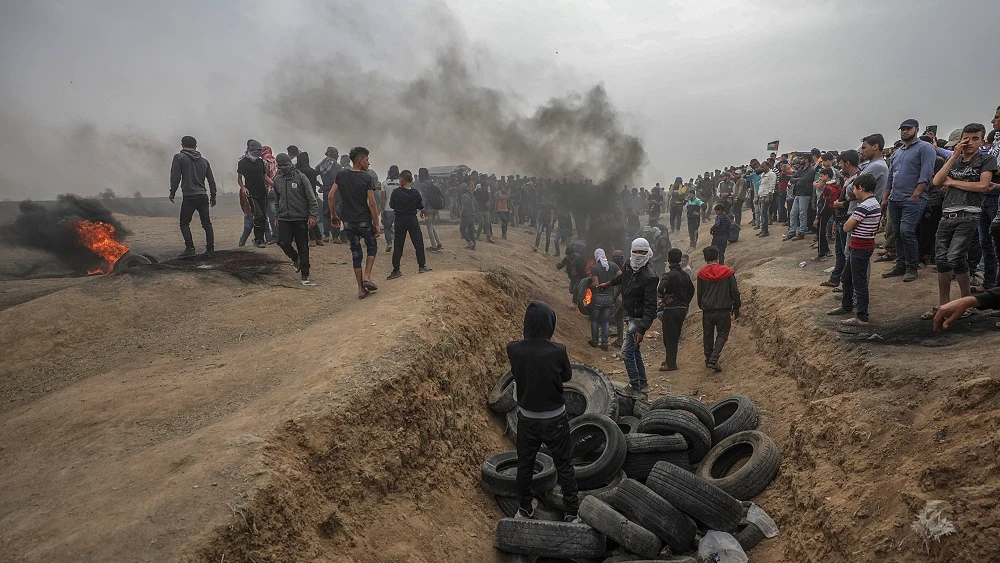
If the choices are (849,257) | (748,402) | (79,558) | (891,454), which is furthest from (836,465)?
(79,558)

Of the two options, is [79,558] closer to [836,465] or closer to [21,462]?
[21,462]

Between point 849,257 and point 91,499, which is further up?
point 849,257

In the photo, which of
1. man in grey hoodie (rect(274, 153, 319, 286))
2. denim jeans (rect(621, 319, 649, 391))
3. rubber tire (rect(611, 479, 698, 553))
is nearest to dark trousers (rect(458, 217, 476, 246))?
man in grey hoodie (rect(274, 153, 319, 286))

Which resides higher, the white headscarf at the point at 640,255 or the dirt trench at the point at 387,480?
the white headscarf at the point at 640,255

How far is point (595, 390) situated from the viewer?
26.3 feet

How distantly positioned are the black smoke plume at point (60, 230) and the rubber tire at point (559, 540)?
1685 centimetres

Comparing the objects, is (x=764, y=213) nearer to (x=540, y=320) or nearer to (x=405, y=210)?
(x=405, y=210)

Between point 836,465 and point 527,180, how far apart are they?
25.1 meters

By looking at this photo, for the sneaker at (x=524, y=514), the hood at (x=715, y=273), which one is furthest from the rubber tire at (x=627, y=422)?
the hood at (x=715, y=273)

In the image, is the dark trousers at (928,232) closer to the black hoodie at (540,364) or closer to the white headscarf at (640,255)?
the white headscarf at (640,255)

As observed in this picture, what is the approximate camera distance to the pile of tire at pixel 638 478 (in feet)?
17.4

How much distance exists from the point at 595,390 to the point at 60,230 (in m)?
18.9

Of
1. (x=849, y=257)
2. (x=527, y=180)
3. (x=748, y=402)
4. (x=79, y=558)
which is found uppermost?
(x=527, y=180)

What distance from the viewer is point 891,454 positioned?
4.88m
